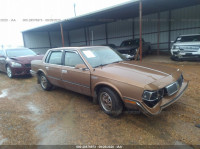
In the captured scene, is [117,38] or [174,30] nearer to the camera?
[174,30]

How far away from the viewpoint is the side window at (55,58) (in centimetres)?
422

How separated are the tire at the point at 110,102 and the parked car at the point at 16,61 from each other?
17.0 ft

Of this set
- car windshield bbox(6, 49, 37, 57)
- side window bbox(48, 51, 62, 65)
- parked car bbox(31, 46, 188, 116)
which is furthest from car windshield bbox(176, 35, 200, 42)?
car windshield bbox(6, 49, 37, 57)

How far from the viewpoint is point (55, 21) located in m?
14.4

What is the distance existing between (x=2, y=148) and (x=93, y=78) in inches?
81.0

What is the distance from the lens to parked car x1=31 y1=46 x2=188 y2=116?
2477 millimetres

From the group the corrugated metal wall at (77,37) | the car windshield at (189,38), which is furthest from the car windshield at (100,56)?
the corrugated metal wall at (77,37)

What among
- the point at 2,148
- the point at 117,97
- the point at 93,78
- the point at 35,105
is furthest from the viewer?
the point at 35,105

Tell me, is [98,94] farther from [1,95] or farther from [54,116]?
[1,95]

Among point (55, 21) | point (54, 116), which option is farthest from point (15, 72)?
point (55, 21)

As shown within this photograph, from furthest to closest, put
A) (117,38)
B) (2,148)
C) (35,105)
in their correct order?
(117,38)
(35,105)
(2,148)

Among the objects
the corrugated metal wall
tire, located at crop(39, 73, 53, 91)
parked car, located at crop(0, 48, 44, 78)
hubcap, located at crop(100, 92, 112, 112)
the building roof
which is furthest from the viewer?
the corrugated metal wall

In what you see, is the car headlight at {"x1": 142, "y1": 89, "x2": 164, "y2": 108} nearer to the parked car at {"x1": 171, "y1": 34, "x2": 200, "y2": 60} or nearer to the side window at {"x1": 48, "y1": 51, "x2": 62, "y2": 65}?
the side window at {"x1": 48, "y1": 51, "x2": 62, "y2": 65}

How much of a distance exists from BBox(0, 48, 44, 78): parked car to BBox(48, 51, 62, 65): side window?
2.82 meters
